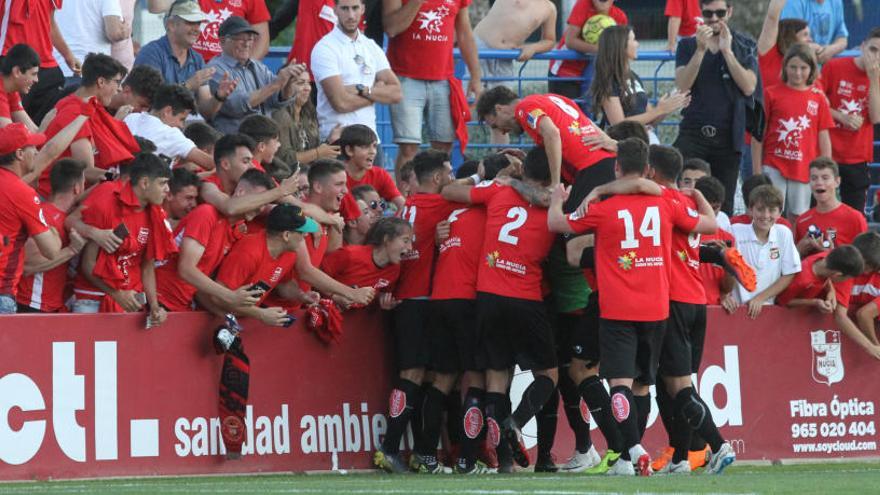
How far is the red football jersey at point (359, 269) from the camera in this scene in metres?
12.3

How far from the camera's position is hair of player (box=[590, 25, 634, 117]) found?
49.2ft

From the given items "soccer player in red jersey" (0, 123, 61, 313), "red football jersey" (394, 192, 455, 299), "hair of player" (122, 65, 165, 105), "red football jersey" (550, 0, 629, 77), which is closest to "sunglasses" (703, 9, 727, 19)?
"red football jersey" (550, 0, 629, 77)

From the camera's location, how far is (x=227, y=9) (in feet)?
50.2

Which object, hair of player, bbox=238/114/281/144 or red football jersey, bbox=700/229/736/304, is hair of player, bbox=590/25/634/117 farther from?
hair of player, bbox=238/114/281/144

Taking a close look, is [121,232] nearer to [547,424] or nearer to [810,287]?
[547,424]

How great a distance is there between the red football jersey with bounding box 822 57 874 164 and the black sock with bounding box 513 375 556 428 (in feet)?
20.7

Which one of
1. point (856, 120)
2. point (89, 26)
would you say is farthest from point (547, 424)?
point (856, 120)

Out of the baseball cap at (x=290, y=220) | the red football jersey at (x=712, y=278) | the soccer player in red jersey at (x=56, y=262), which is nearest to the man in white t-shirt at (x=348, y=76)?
the baseball cap at (x=290, y=220)

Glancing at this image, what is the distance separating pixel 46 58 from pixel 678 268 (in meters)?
5.71

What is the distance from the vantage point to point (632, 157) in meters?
11.2

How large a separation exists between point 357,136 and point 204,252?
7.14 feet

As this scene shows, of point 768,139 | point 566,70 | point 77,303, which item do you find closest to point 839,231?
point 768,139

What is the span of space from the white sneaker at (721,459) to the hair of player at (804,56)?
596 cm

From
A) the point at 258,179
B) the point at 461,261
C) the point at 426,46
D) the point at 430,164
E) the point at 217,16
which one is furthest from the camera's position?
the point at 426,46
